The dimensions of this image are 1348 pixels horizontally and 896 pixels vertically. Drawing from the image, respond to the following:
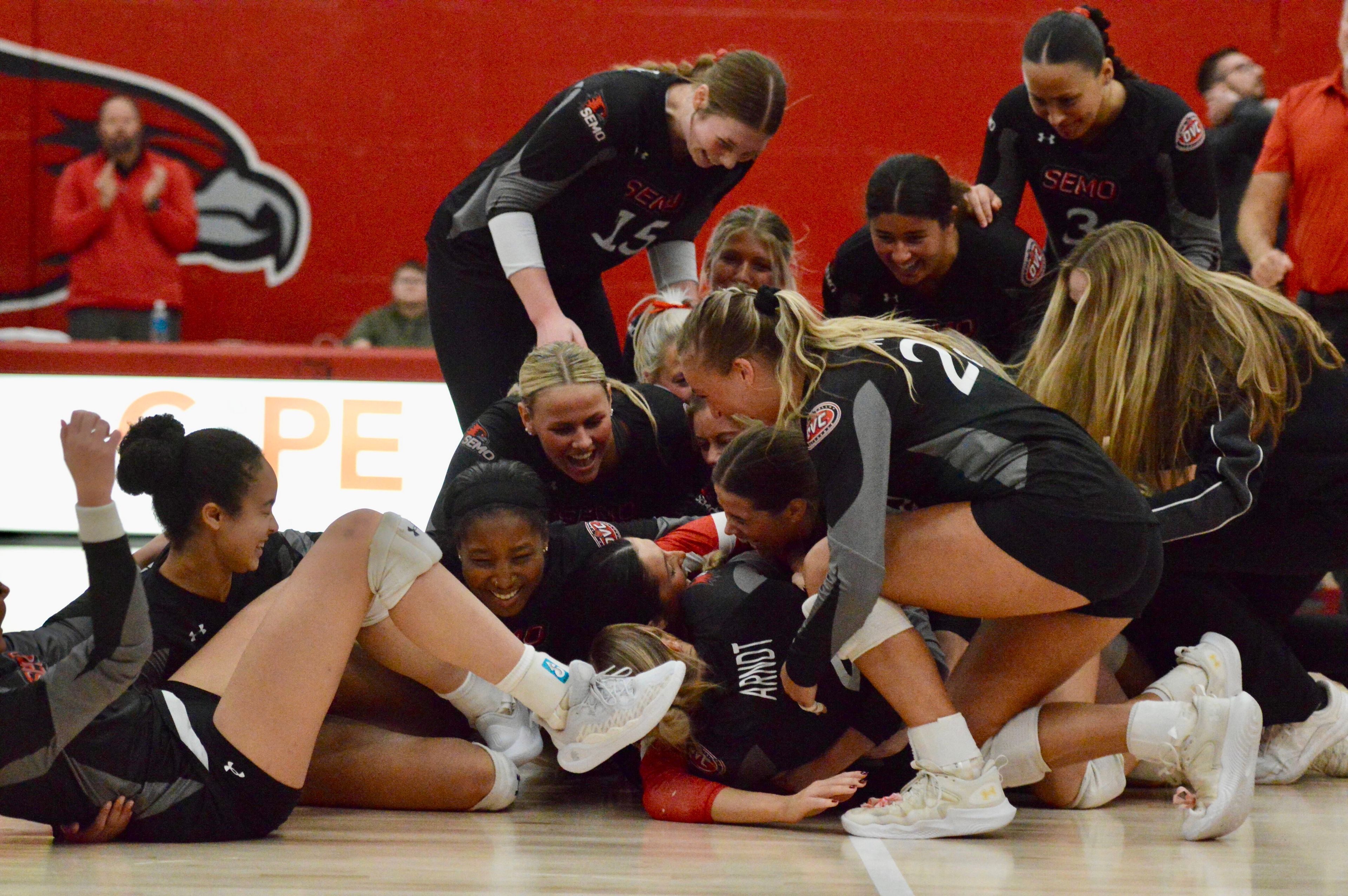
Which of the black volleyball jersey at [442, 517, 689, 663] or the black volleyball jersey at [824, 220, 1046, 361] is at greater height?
the black volleyball jersey at [824, 220, 1046, 361]

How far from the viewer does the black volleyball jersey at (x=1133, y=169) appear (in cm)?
347

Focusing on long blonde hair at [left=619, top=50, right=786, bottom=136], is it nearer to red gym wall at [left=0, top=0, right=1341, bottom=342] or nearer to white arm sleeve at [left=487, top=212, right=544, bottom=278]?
white arm sleeve at [left=487, top=212, right=544, bottom=278]

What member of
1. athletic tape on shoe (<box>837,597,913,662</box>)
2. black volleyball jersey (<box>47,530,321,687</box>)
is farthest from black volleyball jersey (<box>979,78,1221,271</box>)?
black volleyball jersey (<box>47,530,321,687</box>)

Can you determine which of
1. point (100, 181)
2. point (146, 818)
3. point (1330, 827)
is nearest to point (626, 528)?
point (146, 818)

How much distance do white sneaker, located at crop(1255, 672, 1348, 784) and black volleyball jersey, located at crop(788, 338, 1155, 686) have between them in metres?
0.76

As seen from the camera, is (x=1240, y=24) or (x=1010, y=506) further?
(x=1240, y=24)

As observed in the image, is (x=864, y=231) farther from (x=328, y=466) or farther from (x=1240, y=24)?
(x=1240, y=24)

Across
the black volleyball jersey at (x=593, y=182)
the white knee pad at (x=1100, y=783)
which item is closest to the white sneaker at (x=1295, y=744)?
the white knee pad at (x=1100, y=783)

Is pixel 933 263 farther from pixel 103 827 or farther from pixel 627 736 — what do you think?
pixel 103 827

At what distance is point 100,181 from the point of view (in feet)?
22.9

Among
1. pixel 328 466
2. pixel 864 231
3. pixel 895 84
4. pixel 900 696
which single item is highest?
pixel 895 84

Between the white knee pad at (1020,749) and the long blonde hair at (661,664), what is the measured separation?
0.52 m

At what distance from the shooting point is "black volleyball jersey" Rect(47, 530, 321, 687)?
8.12 feet

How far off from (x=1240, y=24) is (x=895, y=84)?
5.97 ft
